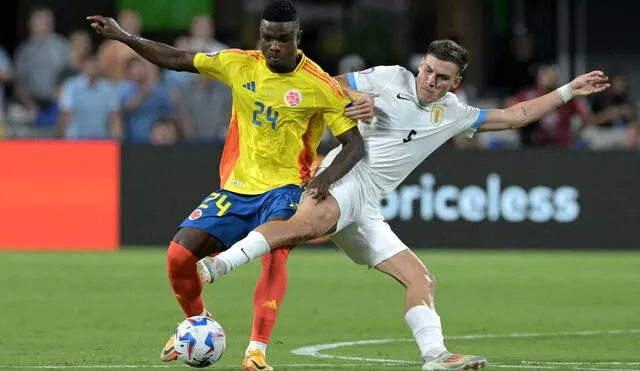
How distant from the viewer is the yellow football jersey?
9570 mm

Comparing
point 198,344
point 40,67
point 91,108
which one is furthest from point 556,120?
point 198,344

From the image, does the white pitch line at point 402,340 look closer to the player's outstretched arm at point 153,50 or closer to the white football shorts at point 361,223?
the white football shorts at point 361,223

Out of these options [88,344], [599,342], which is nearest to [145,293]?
[88,344]

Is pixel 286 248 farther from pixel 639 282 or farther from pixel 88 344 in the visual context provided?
pixel 639 282

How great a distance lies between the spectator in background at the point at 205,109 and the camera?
1995 cm

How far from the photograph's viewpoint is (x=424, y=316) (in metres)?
9.43

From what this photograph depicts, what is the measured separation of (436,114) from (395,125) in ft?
0.90

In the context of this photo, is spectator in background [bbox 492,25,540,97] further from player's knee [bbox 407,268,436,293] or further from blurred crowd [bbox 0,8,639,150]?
player's knee [bbox 407,268,436,293]

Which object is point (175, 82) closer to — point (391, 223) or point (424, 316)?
point (391, 223)

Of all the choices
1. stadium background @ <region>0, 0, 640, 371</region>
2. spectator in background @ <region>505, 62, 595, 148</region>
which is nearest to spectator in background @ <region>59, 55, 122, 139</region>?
stadium background @ <region>0, 0, 640, 371</region>

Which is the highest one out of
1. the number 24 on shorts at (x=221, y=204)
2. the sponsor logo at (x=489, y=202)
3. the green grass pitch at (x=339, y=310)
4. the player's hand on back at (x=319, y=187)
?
the player's hand on back at (x=319, y=187)

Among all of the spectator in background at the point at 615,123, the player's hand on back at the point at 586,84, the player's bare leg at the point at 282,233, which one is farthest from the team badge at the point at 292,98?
the spectator in background at the point at 615,123

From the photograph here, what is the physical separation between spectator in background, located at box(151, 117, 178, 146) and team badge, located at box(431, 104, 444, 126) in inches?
399

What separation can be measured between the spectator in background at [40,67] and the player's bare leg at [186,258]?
1196 centimetres
